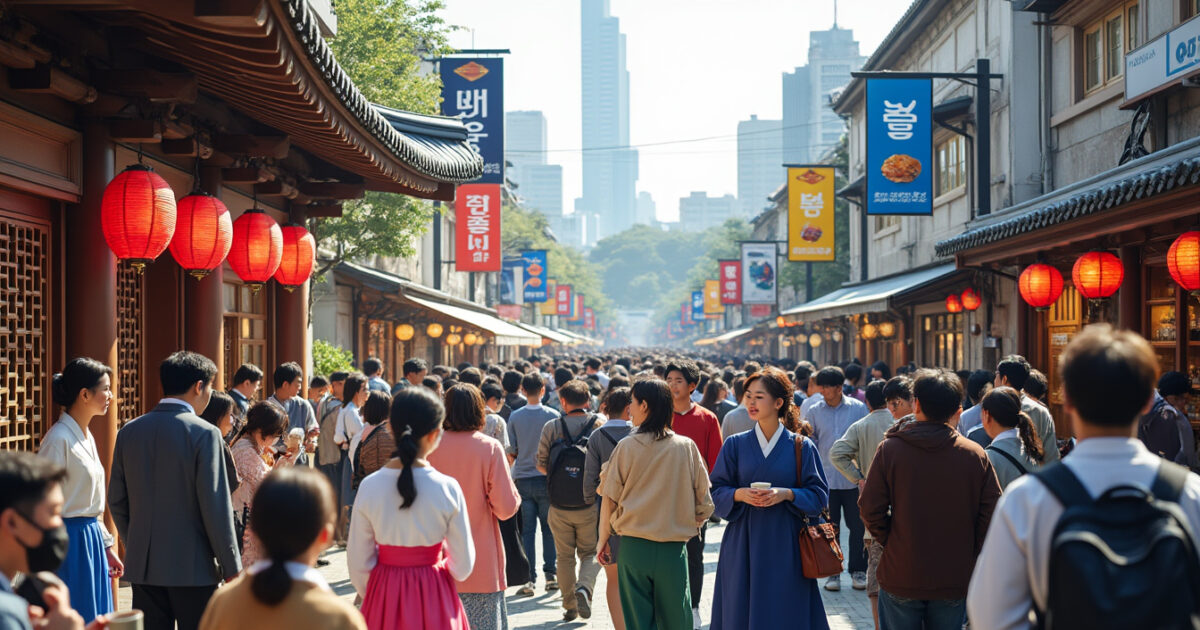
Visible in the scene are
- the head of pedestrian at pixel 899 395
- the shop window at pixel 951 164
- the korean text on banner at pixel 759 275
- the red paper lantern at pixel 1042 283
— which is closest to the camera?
the head of pedestrian at pixel 899 395

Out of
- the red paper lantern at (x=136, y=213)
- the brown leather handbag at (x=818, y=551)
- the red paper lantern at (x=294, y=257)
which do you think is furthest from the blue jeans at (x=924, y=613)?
the red paper lantern at (x=294, y=257)

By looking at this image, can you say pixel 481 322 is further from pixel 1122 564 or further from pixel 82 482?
pixel 1122 564

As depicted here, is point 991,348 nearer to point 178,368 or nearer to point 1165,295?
point 1165,295

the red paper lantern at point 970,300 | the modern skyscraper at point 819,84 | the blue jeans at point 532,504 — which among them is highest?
the modern skyscraper at point 819,84

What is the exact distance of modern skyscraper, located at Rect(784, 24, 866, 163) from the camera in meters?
142

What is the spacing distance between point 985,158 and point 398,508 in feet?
50.4

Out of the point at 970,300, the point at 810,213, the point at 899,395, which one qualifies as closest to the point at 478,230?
the point at 810,213

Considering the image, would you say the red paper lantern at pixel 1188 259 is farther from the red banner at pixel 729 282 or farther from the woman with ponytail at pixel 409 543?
the red banner at pixel 729 282

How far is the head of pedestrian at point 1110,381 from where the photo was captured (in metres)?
2.75

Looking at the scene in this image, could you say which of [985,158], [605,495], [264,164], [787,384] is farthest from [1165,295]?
[264,164]

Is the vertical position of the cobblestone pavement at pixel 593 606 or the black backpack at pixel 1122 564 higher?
the black backpack at pixel 1122 564

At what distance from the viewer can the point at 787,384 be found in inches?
241

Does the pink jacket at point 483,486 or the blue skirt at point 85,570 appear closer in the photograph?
the blue skirt at point 85,570

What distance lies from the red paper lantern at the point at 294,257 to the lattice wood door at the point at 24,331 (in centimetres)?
281
